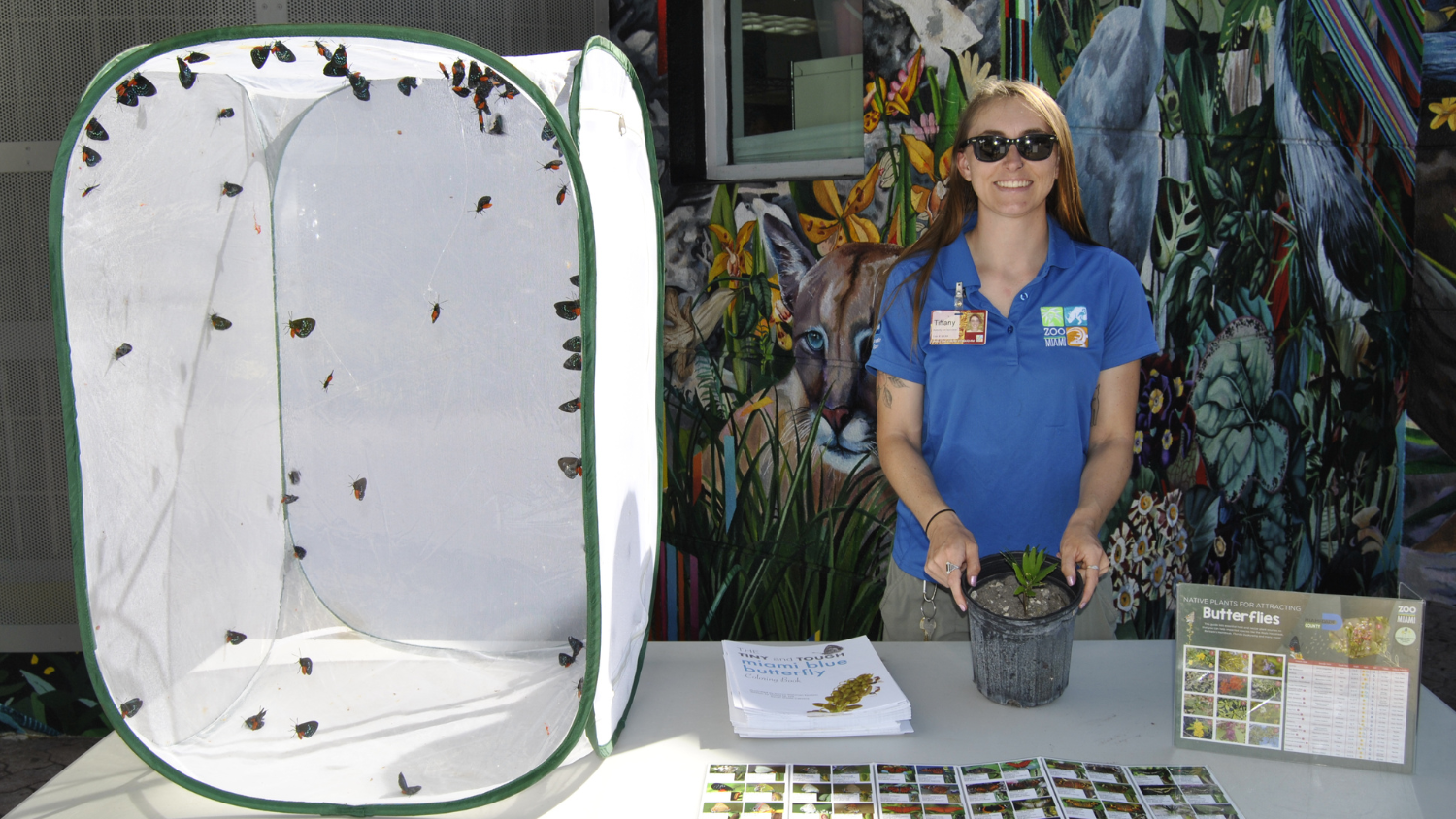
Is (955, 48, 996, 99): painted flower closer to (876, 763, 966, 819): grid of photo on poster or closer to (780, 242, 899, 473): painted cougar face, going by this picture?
(780, 242, 899, 473): painted cougar face

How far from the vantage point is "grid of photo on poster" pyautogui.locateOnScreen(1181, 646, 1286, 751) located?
48.2 inches

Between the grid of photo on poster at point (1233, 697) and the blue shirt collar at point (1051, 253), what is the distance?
2.38ft

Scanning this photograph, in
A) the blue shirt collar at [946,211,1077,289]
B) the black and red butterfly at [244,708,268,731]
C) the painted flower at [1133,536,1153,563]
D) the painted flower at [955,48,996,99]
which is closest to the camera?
the black and red butterfly at [244,708,268,731]

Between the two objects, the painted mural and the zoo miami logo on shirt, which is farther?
the painted mural

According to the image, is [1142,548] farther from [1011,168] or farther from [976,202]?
[1011,168]

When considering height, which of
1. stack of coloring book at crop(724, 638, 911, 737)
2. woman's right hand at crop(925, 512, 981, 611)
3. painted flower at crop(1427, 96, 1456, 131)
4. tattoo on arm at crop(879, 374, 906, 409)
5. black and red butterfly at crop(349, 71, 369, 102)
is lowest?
stack of coloring book at crop(724, 638, 911, 737)

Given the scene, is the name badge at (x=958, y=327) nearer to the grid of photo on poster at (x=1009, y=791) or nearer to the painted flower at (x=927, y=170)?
the grid of photo on poster at (x=1009, y=791)

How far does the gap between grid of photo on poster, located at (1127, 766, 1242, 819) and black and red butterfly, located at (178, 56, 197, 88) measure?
1.51 m

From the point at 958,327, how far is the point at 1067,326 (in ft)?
0.60

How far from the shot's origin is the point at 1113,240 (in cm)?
269

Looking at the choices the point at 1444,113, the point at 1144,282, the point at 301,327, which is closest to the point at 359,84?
the point at 301,327

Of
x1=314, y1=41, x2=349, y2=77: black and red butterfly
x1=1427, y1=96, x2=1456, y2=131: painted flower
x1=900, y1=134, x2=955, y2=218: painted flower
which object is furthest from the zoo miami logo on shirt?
x1=1427, y1=96, x2=1456, y2=131: painted flower

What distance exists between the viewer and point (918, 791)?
46.3 inches

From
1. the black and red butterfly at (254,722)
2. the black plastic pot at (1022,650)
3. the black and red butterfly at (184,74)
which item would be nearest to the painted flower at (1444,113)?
the black plastic pot at (1022,650)
